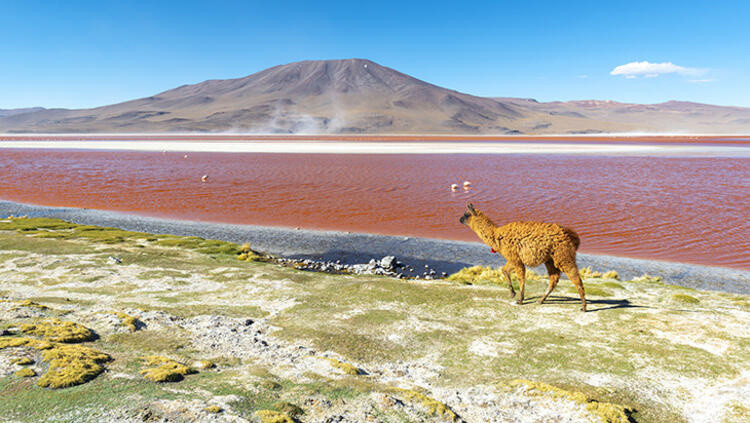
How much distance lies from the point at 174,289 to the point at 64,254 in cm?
661

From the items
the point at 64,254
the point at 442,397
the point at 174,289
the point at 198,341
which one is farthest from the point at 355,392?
the point at 64,254

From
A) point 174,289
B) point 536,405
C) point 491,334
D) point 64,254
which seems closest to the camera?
point 536,405

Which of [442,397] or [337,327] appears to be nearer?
[442,397]

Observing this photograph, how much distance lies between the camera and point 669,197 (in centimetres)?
3138

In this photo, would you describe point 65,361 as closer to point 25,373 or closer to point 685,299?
point 25,373

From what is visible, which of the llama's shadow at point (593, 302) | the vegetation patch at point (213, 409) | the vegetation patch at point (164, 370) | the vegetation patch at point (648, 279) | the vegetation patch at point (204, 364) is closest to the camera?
the vegetation patch at point (213, 409)

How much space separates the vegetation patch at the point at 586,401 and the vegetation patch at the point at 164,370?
16.6ft

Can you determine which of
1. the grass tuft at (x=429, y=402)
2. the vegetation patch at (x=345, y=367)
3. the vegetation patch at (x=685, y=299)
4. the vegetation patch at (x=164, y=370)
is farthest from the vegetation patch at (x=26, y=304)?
the vegetation patch at (x=685, y=299)

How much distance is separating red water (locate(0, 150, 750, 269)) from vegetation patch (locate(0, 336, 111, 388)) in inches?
681

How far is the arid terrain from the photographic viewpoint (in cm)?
613

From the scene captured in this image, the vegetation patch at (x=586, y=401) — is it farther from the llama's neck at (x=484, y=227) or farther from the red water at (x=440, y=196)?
the red water at (x=440, y=196)

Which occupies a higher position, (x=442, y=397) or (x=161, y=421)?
(x=161, y=421)

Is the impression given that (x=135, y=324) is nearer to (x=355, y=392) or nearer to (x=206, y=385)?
(x=206, y=385)

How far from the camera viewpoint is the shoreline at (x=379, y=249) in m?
16.5
